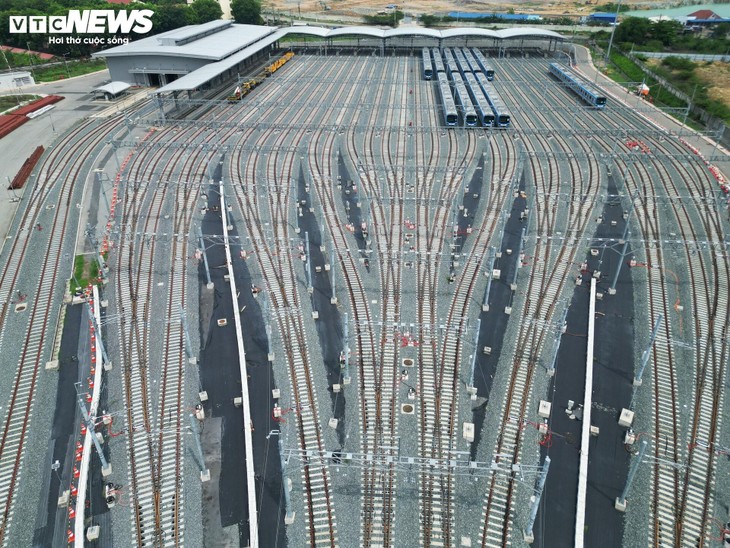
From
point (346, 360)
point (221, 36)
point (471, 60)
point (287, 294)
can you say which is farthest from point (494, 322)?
point (221, 36)

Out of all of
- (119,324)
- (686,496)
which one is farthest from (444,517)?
(119,324)

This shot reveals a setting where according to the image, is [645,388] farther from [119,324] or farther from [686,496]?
[119,324]

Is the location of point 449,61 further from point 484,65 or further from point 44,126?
point 44,126

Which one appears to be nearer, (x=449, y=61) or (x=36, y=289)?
(x=36, y=289)

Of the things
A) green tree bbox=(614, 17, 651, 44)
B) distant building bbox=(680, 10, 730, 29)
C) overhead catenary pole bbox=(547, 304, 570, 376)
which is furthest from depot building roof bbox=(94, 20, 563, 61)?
overhead catenary pole bbox=(547, 304, 570, 376)

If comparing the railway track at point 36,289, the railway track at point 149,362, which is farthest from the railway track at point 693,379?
the railway track at point 36,289

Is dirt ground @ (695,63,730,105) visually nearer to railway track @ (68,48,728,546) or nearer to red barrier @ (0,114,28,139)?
railway track @ (68,48,728,546)
